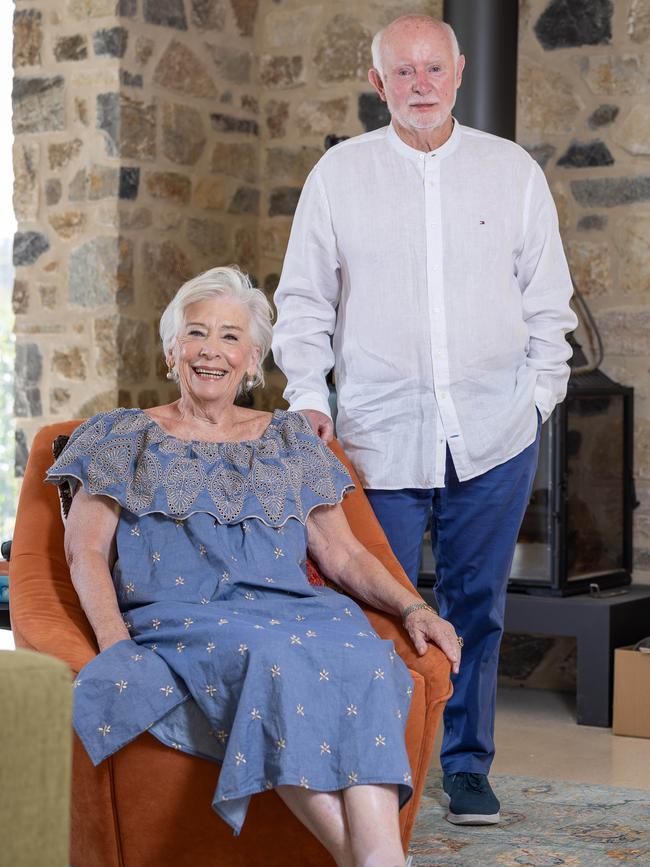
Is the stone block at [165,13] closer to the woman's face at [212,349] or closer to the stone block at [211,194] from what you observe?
the stone block at [211,194]

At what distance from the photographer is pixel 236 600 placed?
248 cm

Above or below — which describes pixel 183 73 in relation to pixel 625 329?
above

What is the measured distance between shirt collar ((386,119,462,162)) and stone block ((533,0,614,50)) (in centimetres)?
186

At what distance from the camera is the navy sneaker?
9.80 ft

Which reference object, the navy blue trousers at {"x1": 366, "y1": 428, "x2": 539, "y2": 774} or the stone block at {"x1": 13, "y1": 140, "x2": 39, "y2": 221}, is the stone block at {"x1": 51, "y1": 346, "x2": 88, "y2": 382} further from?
the navy blue trousers at {"x1": 366, "y1": 428, "x2": 539, "y2": 774}

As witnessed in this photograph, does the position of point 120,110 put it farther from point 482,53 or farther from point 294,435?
point 294,435

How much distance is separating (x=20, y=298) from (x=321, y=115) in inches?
51.4

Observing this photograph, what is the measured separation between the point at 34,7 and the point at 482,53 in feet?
Answer: 5.28

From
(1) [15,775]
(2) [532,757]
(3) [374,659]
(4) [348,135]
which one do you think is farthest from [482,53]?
(1) [15,775]

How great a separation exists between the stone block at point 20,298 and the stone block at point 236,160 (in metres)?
0.82

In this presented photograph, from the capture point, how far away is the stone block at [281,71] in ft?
16.8

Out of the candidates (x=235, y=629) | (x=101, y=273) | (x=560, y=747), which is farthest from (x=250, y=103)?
(x=235, y=629)

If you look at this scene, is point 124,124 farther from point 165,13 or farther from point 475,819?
point 475,819

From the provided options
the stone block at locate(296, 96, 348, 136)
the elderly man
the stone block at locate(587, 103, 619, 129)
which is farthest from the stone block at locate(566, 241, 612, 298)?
the elderly man
